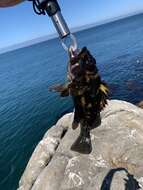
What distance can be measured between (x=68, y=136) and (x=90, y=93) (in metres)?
16.7

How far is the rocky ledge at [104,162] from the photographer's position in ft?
55.0

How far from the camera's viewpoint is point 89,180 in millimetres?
18703

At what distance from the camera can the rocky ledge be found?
16750mm

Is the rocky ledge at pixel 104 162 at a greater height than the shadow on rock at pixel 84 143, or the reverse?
the shadow on rock at pixel 84 143

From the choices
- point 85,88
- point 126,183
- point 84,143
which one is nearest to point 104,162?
point 126,183


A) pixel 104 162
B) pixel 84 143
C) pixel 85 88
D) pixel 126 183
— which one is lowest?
pixel 104 162

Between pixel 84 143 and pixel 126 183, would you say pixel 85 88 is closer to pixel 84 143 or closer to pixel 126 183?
pixel 84 143

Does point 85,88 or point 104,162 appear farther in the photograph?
point 104,162

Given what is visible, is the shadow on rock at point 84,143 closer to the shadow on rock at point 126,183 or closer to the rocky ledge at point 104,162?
the rocky ledge at point 104,162

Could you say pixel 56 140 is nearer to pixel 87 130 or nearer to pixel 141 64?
pixel 87 130

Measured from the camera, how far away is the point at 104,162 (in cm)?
1997

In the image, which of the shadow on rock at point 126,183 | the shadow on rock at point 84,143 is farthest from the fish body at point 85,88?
the shadow on rock at point 126,183

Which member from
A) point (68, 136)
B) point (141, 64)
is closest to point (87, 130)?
point (68, 136)

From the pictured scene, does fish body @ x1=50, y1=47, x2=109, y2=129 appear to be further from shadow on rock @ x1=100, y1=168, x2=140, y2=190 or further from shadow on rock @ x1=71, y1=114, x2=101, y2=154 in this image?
shadow on rock @ x1=100, y1=168, x2=140, y2=190
